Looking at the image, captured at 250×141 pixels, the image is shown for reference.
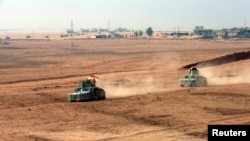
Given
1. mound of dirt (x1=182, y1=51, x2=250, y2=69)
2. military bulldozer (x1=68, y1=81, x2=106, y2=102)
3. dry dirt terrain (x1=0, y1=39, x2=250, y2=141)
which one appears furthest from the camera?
mound of dirt (x1=182, y1=51, x2=250, y2=69)

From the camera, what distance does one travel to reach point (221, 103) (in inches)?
1307

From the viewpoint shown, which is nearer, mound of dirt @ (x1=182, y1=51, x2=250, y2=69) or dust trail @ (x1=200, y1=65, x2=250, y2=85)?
dust trail @ (x1=200, y1=65, x2=250, y2=85)

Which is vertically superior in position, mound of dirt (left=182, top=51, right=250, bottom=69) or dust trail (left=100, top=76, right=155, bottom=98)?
mound of dirt (left=182, top=51, right=250, bottom=69)

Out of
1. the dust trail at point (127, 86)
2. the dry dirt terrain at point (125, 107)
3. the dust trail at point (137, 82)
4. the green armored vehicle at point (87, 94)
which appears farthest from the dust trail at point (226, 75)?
the green armored vehicle at point (87, 94)

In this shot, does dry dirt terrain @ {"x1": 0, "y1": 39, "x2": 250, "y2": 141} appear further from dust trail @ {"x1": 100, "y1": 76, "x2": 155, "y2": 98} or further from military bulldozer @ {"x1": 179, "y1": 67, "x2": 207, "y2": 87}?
military bulldozer @ {"x1": 179, "y1": 67, "x2": 207, "y2": 87}

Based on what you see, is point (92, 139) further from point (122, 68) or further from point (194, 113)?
point (122, 68)

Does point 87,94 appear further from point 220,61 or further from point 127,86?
point 220,61

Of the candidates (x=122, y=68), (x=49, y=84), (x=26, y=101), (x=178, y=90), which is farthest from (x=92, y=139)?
(x=122, y=68)

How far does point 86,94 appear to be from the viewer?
37.0m

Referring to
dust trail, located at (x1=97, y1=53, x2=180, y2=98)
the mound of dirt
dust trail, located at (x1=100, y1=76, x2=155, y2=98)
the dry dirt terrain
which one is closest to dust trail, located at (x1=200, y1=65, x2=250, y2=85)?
the dry dirt terrain

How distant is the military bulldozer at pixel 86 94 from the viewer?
120 ft

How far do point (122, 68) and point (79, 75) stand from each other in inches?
380

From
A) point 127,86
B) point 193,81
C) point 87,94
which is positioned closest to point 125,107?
point 87,94

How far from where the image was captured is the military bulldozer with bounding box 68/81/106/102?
36719 mm
